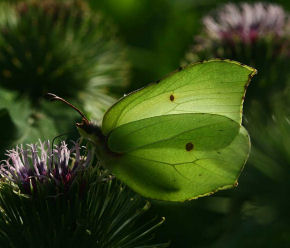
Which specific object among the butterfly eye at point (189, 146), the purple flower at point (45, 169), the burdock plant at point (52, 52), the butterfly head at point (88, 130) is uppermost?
the butterfly head at point (88, 130)

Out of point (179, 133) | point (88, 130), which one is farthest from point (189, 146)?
point (88, 130)

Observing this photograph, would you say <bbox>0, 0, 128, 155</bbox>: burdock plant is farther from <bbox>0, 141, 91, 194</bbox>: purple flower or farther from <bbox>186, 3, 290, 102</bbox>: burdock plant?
<bbox>0, 141, 91, 194</bbox>: purple flower

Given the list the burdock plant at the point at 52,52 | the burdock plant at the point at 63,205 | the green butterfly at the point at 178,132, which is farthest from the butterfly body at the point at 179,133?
the burdock plant at the point at 52,52

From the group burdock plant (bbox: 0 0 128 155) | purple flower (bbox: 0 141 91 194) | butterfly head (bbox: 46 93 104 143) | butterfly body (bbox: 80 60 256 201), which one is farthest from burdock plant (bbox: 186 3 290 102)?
purple flower (bbox: 0 141 91 194)

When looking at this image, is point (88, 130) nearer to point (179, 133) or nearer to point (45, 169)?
point (45, 169)

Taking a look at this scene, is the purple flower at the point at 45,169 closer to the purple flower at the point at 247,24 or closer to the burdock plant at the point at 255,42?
the burdock plant at the point at 255,42

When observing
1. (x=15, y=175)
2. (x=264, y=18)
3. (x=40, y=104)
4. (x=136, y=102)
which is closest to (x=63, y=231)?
(x=15, y=175)
